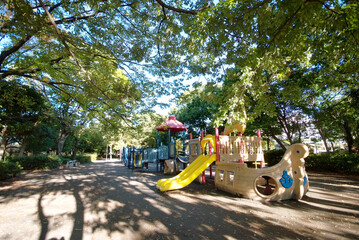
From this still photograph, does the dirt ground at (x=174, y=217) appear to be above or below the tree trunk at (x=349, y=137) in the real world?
below

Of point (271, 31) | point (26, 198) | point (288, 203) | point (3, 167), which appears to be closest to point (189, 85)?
point (271, 31)

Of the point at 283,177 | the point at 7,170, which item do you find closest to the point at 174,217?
the point at 283,177

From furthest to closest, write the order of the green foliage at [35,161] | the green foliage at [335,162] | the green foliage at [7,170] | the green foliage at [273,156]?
the green foliage at [273,156] → the green foliage at [35,161] → the green foliage at [335,162] → the green foliage at [7,170]

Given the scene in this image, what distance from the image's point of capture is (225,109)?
4930 mm

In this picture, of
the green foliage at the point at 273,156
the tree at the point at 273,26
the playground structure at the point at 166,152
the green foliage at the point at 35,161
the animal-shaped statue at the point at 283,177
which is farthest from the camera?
the green foliage at the point at 273,156

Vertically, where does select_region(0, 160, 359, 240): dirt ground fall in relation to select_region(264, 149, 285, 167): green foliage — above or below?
below

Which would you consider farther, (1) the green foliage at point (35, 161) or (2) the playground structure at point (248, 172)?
(1) the green foliage at point (35, 161)

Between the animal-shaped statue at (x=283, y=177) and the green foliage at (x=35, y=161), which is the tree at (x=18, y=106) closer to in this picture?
the green foliage at (x=35, y=161)

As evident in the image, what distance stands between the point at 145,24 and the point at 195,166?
5482mm

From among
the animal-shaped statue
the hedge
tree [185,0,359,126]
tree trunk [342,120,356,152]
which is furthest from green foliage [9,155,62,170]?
tree trunk [342,120,356,152]

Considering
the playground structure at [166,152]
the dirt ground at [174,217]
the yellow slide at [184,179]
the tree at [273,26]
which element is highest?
the tree at [273,26]

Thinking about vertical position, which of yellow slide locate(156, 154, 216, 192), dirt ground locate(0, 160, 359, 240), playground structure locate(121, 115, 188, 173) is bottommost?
dirt ground locate(0, 160, 359, 240)

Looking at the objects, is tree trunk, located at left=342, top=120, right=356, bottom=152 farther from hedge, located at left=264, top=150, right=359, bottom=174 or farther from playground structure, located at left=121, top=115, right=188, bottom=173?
Result: playground structure, located at left=121, top=115, right=188, bottom=173

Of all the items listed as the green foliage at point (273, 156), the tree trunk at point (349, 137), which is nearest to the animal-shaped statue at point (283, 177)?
the green foliage at point (273, 156)
